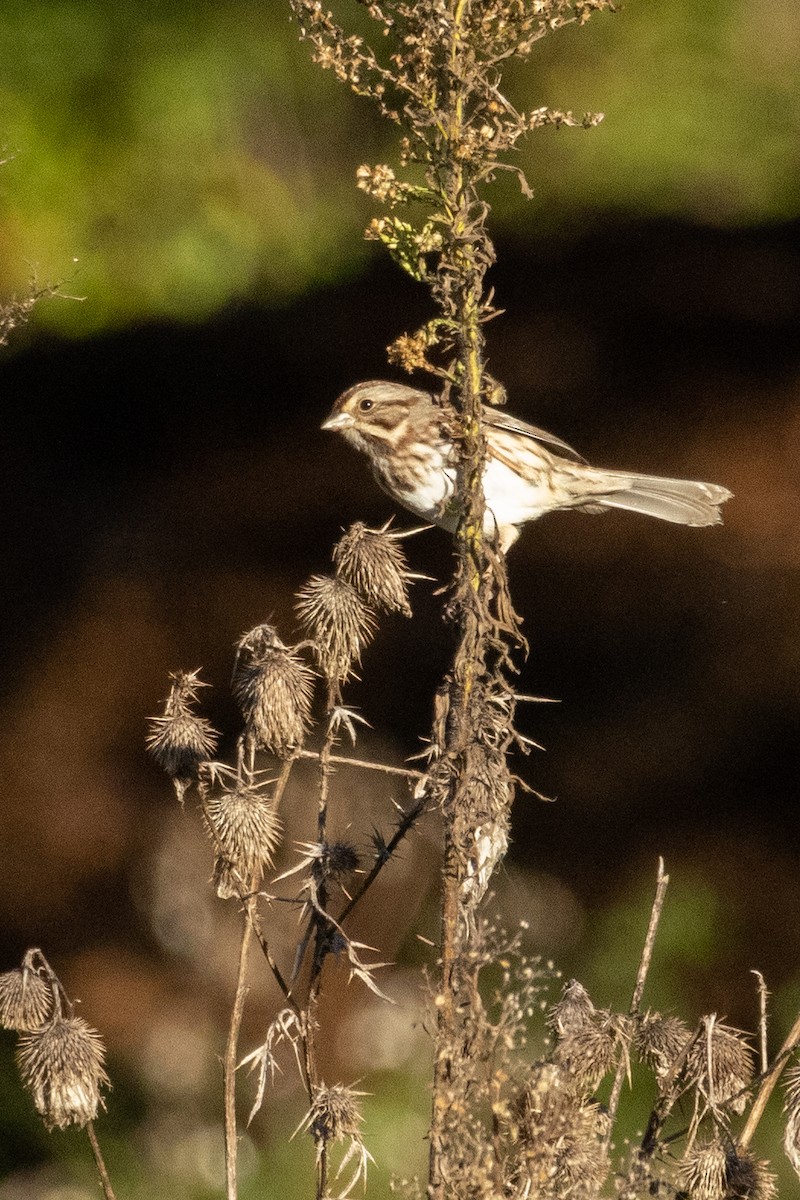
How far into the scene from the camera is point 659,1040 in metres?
2.24

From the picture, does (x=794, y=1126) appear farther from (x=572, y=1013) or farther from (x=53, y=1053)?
(x=53, y=1053)

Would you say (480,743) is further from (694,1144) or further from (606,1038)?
(694,1144)

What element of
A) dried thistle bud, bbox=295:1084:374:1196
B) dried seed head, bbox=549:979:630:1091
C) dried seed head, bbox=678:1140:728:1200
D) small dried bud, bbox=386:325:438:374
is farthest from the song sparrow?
dried seed head, bbox=678:1140:728:1200

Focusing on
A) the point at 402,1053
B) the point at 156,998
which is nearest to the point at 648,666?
the point at 402,1053

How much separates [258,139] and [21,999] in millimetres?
2588

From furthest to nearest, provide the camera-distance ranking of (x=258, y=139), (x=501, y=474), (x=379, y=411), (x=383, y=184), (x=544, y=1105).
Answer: (x=258, y=139) < (x=501, y=474) < (x=379, y=411) < (x=544, y=1105) < (x=383, y=184)

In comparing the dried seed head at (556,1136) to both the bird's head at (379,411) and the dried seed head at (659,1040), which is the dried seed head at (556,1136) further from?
the bird's head at (379,411)

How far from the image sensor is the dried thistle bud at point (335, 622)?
7.35 ft

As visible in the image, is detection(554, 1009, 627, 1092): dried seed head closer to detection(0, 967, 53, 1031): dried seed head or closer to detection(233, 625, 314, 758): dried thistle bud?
detection(233, 625, 314, 758): dried thistle bud

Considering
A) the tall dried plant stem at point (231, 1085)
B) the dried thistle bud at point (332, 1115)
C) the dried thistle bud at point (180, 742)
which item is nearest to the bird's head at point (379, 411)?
the dried thistle bud at point (180, 742)

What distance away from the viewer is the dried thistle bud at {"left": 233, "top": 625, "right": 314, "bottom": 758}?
2125mm

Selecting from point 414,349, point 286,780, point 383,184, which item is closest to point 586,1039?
point 286,780

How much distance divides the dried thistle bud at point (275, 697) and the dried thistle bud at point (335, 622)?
1.6 inches

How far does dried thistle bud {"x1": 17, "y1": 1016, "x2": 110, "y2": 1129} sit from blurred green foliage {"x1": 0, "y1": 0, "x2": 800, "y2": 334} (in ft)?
7.28
